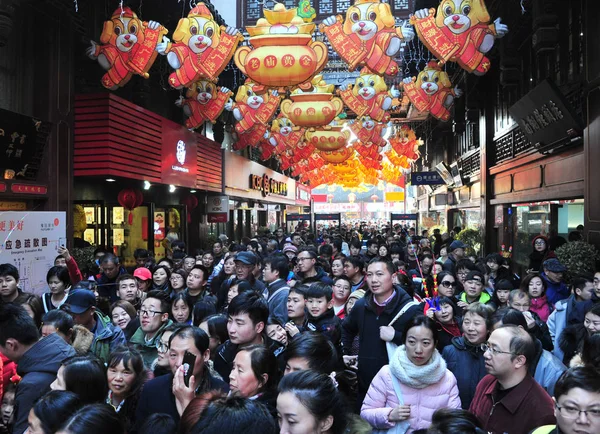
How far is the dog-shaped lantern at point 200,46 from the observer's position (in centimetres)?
1036

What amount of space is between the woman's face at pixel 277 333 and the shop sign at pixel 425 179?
796 inches

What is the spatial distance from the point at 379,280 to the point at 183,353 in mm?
1885

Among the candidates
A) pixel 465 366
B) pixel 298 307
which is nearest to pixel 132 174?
pixel 298 307

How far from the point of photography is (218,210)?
21438 millimetres

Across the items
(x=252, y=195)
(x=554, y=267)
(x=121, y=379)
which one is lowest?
(x=121, y=379)

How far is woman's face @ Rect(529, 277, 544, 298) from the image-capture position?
6.80m

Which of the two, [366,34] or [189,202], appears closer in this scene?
[366,34]

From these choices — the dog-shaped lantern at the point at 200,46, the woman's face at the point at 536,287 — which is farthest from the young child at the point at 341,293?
the dog-shaped lantern at the point at 200,46

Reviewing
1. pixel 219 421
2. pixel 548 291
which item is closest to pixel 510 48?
pixel 548 291

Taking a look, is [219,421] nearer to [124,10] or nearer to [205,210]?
[124,10]

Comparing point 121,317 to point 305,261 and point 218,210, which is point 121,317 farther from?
point 218,210

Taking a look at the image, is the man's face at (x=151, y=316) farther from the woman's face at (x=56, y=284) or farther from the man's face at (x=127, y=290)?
the woman's face at (x=56, y=284)

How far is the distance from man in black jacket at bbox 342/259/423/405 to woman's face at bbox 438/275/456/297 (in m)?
2.23

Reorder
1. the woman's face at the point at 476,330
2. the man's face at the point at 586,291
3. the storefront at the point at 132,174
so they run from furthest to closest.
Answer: the storefront at the point at 132,174 < the man's face at the point at 586,291 < the woman's face at the point at 476,330
